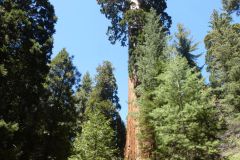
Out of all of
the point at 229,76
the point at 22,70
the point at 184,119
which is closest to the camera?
the point at 184,119

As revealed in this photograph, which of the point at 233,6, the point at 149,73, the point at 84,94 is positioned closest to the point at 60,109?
the point at 149,73

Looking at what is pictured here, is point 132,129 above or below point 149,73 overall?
below

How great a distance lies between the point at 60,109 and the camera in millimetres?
25109

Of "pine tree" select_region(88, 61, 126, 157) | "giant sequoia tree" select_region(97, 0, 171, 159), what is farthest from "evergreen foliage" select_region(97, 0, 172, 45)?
"pine tree" select_region(88, 61, 126, 157)

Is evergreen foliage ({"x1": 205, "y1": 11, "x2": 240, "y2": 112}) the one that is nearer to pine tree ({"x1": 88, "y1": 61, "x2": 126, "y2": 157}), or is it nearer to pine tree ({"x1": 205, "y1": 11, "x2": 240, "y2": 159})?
pine tree ({"x1": 205, "y1": 11, "x2": 240, "y2": 159})

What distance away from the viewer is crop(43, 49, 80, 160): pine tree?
22203mm

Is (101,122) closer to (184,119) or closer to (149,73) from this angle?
(149,73)

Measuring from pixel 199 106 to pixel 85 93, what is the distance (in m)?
31.4

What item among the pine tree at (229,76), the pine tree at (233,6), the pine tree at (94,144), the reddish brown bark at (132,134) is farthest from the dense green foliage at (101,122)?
the pine tree at (233,6)

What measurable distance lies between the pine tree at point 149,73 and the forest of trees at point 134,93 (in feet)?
0.17

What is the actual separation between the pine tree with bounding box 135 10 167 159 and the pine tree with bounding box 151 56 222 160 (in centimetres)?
143

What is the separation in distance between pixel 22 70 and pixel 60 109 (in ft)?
22.5

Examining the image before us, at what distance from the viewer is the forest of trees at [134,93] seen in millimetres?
15805

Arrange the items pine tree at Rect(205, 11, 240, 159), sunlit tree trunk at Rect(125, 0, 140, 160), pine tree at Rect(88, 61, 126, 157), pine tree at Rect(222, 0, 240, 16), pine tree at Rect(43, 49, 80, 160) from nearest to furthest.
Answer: sunlit tree trunk at Rect(125, 0, 140, 160) < pine tree at Rect(43, 49, 80, 160) < pine tree at Rect(205, 11, 240, 159) < pine tree at Rect(88, 61, 126, 157) < pine tree at Rect(222, 0, 240, 16)
